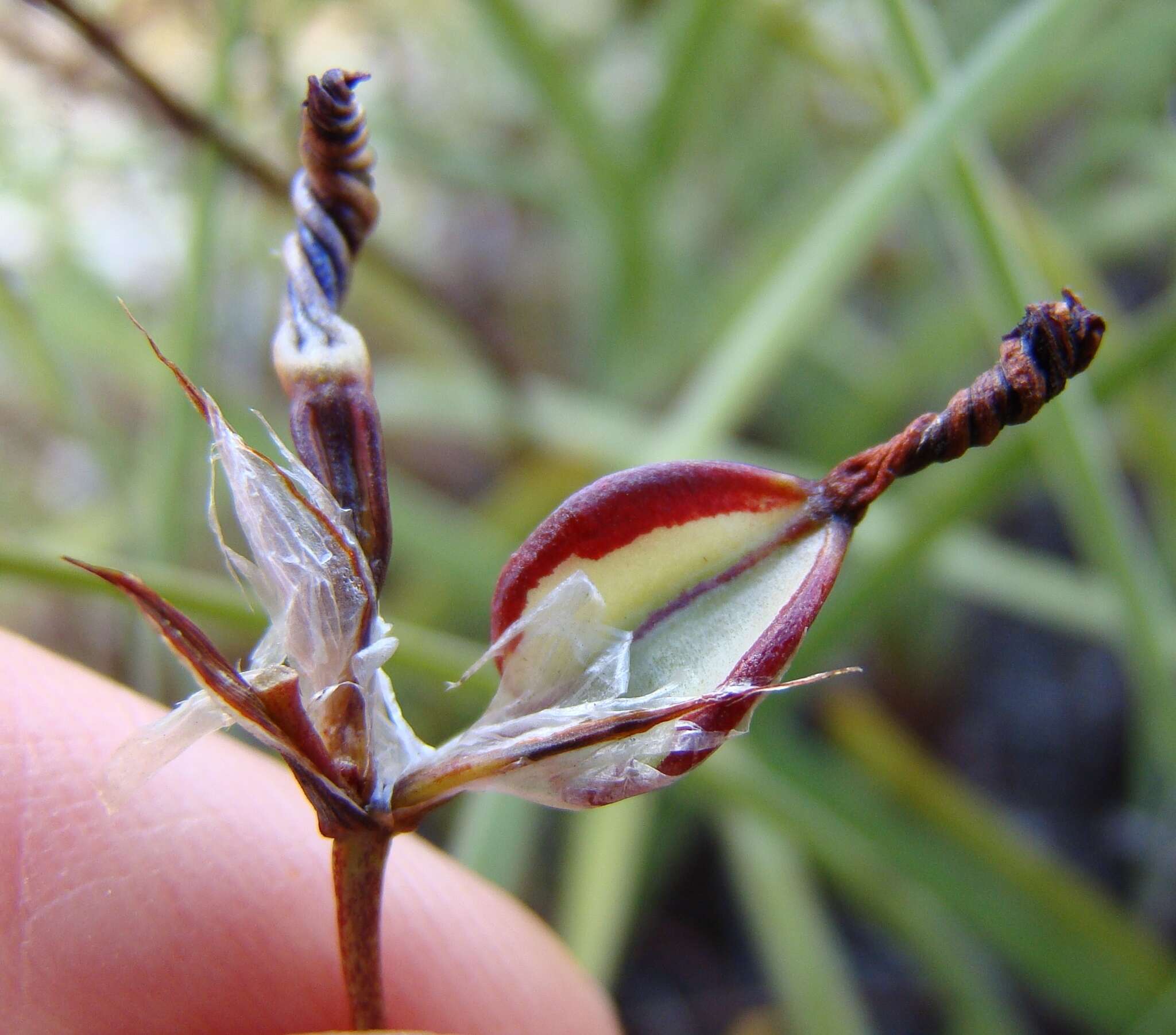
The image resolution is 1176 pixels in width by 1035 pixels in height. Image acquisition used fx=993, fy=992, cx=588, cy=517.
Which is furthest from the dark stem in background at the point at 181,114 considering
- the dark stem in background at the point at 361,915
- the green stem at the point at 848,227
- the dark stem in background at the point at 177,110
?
the dark stem in background at the point at 361,915

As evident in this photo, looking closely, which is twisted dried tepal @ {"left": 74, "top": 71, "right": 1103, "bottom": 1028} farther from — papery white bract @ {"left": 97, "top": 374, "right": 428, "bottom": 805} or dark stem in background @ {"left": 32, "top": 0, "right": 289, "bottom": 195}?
dark stem in background @ {"left": 32, "top": 0, "right": 289, "bottom": 195}

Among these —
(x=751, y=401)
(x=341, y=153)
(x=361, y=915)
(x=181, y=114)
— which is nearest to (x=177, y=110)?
(x=181, y=114)

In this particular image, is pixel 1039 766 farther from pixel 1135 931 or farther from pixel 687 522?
pixel 687 522

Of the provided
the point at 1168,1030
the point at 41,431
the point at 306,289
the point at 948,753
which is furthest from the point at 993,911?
the point at 41,431

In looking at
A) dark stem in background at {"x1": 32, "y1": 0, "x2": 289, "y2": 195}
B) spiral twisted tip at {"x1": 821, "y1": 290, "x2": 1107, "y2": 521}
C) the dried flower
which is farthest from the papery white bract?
dark stem in background at {"x1": 32, "y1": 0, "x2": 289, "y2": 195}

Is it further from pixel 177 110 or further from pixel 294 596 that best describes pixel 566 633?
pixel 177 110

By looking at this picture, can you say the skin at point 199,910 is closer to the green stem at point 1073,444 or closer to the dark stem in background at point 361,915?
the dark stem in background at point 361,915
